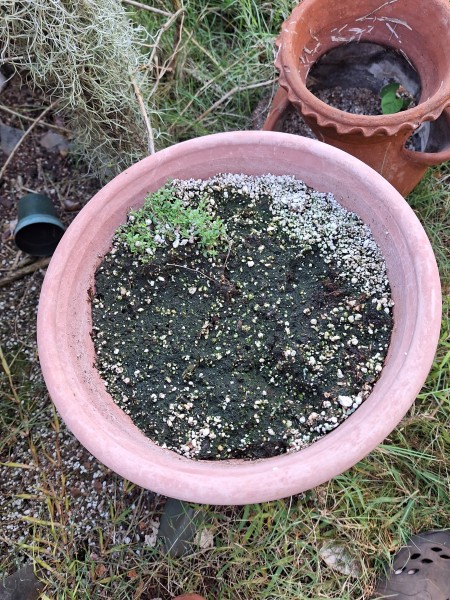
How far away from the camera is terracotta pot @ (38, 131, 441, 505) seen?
3.08ft

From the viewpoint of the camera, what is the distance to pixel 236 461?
3.49ft

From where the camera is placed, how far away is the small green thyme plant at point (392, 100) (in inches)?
57.1

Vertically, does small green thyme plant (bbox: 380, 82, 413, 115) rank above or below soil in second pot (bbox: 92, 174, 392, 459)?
above

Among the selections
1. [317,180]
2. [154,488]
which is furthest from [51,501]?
[317,180]

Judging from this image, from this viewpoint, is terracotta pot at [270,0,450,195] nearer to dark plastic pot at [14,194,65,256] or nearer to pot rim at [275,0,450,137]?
pot rim at [275,0,450,137]

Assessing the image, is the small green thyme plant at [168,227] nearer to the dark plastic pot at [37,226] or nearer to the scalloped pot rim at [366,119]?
the scalloped pot rim at [366,119]

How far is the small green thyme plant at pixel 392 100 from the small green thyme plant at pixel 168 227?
60 centimetres

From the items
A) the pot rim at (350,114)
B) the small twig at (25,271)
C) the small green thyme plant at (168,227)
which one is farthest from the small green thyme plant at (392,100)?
the small twig at (25,271)

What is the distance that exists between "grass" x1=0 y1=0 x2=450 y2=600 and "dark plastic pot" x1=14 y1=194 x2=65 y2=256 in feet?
1.14

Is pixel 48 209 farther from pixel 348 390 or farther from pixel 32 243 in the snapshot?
pixel 348 390

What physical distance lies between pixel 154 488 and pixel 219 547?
46 centimetres

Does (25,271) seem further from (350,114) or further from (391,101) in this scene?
(391,101)

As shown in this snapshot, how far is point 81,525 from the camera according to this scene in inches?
54.6

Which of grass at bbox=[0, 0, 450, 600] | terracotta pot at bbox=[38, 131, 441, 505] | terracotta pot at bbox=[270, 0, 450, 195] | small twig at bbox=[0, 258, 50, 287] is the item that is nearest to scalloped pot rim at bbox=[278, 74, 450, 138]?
terracotta pot at bbox=[270, 0, 450, 195]
